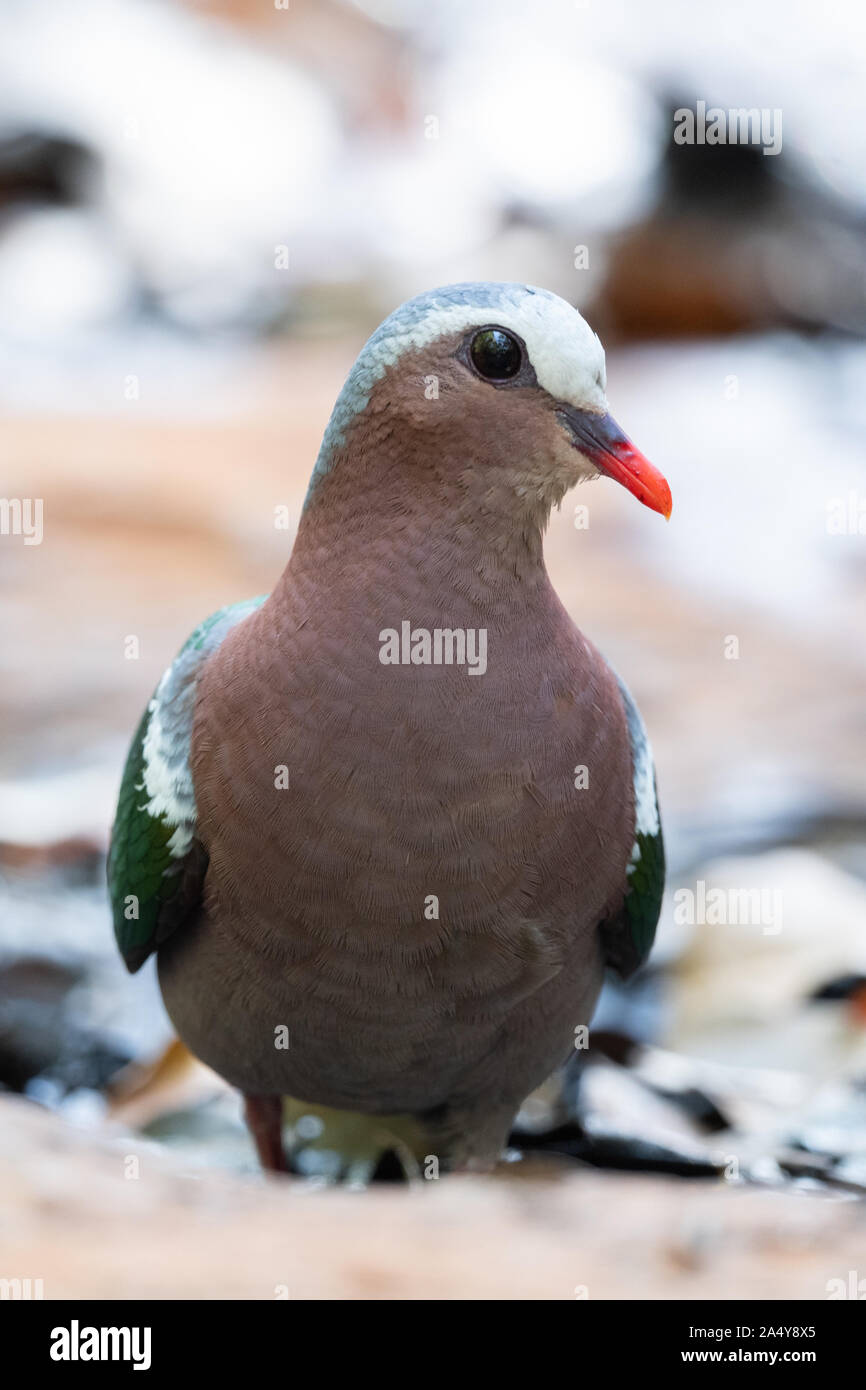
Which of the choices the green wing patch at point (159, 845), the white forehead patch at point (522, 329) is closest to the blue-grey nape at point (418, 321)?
the white forehead patch at point (522, 329)

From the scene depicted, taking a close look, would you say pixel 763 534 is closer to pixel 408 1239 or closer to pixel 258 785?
pixel 258 785

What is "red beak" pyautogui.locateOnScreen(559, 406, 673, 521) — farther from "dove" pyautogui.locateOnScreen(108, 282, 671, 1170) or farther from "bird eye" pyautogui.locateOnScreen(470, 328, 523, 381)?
"bird eye" pyautogui.locateOnScreen(470, 328, 523, 381)

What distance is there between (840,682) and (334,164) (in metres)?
7.66

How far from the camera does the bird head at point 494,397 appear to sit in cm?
287

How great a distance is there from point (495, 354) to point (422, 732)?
0.71 metres

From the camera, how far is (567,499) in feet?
26.8

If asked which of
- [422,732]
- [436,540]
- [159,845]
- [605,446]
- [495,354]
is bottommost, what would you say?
[159,845]

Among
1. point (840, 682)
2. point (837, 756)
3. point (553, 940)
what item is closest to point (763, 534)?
point (840, 682)

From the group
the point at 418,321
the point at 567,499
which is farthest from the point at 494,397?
the point at 567,499

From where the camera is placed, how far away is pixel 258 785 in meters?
2.98

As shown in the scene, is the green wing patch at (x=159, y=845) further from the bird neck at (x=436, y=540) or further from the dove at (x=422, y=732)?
→ the bird neck at (x=436, y=540)

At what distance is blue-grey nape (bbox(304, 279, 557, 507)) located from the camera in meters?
2.88

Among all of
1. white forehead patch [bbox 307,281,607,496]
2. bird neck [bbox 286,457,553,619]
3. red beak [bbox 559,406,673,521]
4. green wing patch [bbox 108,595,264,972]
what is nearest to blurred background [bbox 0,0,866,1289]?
green wing patch [bbox 108,595,264,972]

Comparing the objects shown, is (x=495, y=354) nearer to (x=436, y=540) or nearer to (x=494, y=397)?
(x=494, y=397)
